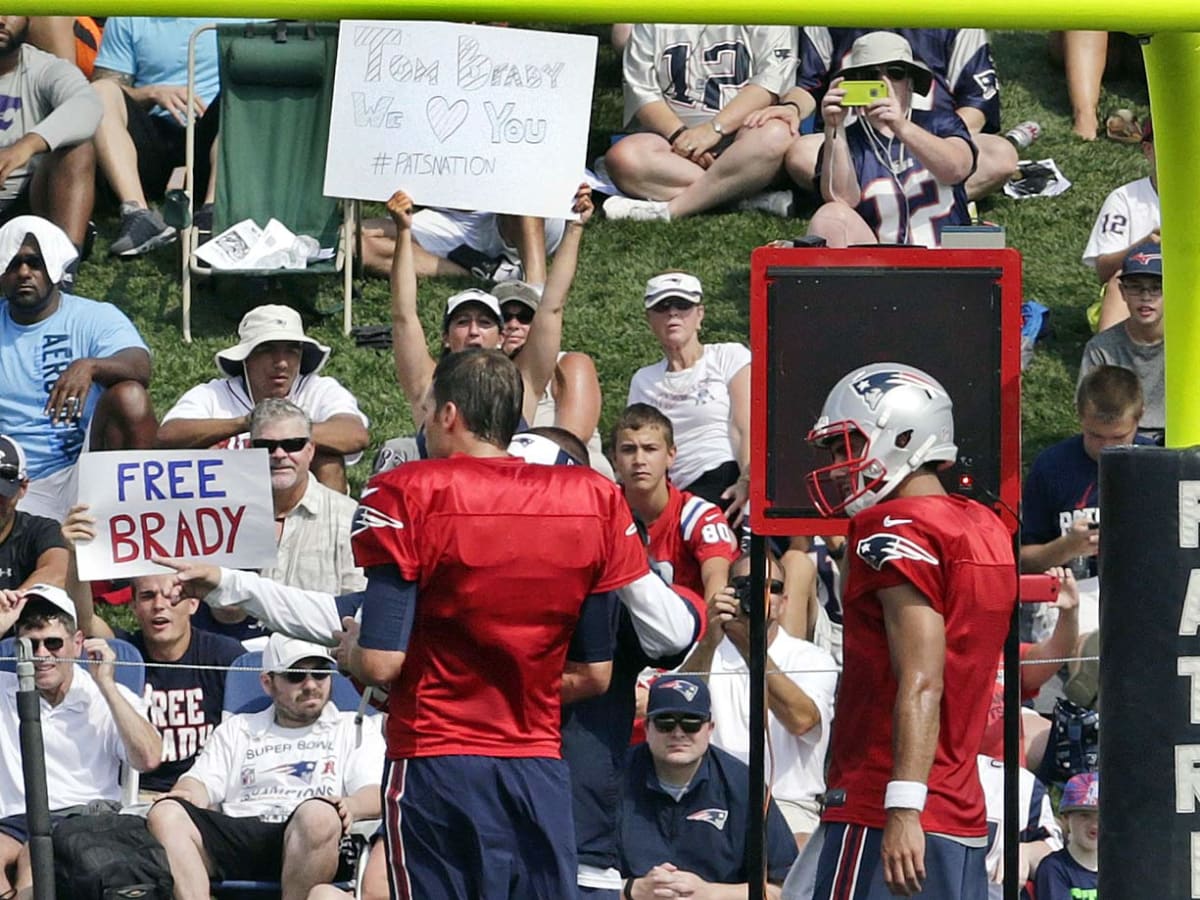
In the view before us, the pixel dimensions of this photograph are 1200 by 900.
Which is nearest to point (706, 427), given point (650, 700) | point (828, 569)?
point (828, 569)

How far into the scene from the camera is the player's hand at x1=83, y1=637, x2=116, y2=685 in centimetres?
633

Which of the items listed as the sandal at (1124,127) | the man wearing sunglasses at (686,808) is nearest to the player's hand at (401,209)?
the man wearing sunglasses at (686,808)

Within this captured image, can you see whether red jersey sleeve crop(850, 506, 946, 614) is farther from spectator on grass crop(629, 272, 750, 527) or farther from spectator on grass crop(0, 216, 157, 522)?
spectator on grass crop(0, 216, 157, 522)

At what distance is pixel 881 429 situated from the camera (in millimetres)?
4402

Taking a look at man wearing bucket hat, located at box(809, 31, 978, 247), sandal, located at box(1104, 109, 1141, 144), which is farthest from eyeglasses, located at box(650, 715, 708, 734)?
sandal, located at box(1104, 109, 1141, 144)

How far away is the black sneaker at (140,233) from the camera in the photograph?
10.0 m

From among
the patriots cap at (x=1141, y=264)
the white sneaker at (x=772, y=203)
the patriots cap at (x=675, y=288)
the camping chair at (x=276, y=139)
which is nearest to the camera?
the patriots cap at (x=1141, y=264)

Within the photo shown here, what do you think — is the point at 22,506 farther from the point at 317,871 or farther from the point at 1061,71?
the point at 1061,71

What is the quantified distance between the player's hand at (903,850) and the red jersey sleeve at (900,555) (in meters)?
0.43

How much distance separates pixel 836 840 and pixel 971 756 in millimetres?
343

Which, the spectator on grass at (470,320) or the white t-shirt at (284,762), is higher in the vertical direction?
the spectator on grass at (470,320)

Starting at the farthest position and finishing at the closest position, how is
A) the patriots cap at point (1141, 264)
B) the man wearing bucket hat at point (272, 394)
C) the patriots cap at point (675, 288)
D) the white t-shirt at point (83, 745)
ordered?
the patriots cap at point (675, 288) < the patriots cap at point (1141, 264) < the man wearing bucket hat at point (272, 394) < the white t-shirt at point (83, 745)

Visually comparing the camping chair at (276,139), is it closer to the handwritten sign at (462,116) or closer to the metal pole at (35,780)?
the handwritten sign at (462,116)

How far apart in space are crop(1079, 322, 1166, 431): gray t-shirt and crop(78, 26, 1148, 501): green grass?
827 millimetres
